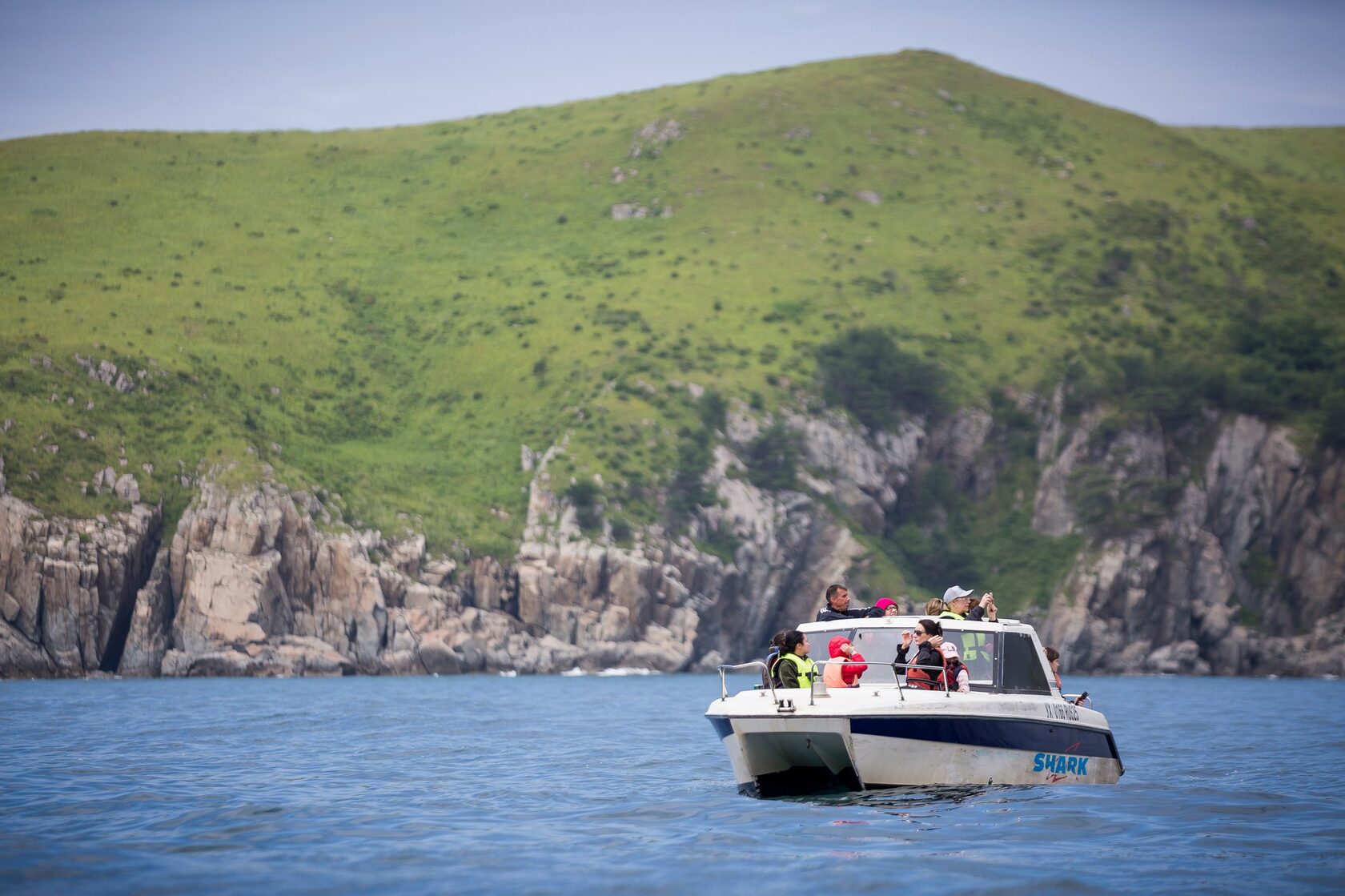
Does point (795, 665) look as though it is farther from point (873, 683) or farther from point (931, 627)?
point (931, 627)

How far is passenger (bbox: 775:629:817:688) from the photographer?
24.3 meters

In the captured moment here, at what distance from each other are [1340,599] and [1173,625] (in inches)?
592

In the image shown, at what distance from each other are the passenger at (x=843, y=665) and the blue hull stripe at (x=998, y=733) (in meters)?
1.40

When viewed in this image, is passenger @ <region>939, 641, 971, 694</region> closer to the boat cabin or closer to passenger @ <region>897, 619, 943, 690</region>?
passenger @ <region>897, 619, 943, 690</region>

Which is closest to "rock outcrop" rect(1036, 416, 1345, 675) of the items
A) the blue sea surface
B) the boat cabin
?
the blue sea surface

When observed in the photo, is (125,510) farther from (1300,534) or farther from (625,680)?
(1300,534)

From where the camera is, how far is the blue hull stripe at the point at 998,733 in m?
23.2

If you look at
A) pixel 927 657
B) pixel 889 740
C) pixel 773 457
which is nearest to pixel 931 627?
pixel 927 657

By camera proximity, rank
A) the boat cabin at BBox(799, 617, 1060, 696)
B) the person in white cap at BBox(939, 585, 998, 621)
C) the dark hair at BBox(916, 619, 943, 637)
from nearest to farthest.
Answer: the dark hair at BBox(916, 619, 943, 637) < the boat cabin at BBox(799, 617, 1060, 696) < the person in white cap at BBox(939, 585, 998, 621)

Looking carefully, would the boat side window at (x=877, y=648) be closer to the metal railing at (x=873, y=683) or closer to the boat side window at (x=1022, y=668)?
the metal railing at (x=873, y=683)

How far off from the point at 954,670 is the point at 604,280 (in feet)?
405

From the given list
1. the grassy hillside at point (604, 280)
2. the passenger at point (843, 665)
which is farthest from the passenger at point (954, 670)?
Result: the grassy hillside at point (604, 280)

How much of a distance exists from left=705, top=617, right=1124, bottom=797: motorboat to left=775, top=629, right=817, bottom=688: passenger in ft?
0.95

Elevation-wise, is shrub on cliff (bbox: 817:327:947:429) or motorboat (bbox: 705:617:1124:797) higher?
shrub on cliff (bbox: 817:327:947:429)
